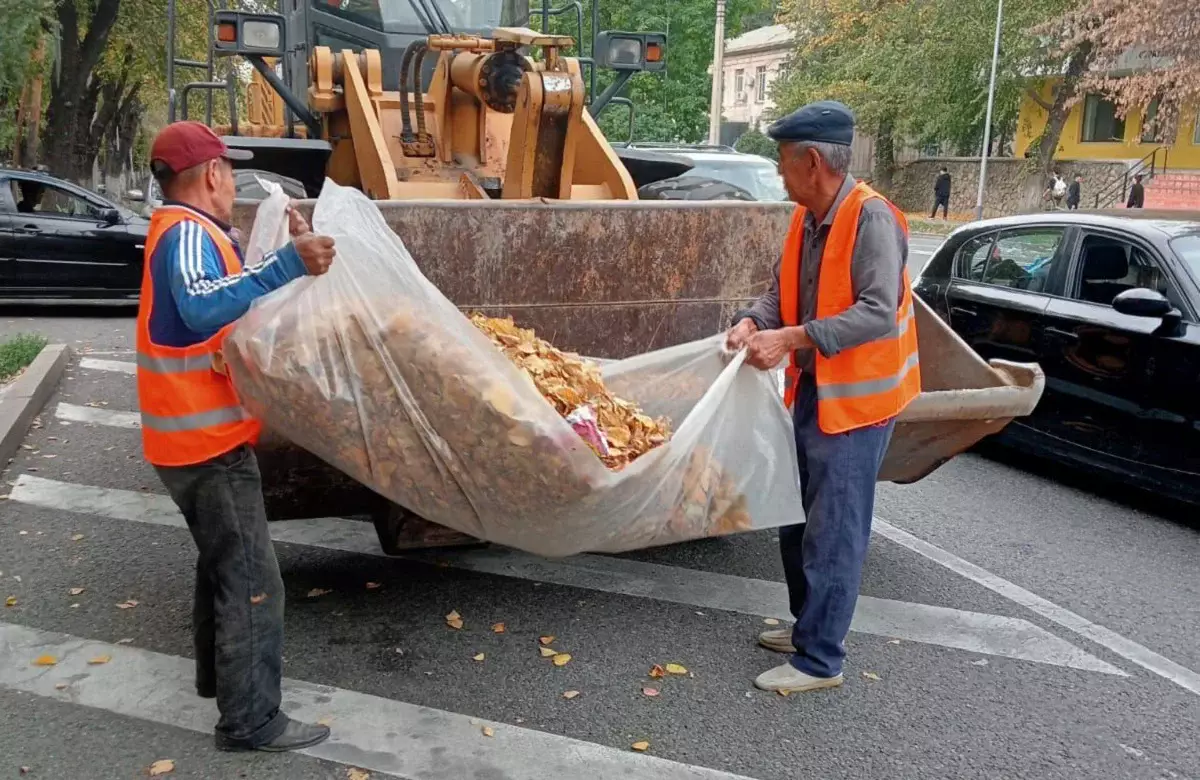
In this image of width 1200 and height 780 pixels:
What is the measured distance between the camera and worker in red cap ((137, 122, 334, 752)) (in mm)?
2977

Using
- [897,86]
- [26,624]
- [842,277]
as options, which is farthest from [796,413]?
[897,86]

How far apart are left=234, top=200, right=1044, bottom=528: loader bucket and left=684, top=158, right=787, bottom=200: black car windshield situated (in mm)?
8758

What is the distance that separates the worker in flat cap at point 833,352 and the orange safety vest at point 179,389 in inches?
66.4

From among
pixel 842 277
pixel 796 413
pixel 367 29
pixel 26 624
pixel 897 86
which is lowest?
pixel 26 624

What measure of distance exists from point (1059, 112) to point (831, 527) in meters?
32.4

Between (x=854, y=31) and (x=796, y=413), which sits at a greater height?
(x=854, y=31)

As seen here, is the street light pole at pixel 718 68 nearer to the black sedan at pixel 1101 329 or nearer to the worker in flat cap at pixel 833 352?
the black sedan at pixel 1101 329

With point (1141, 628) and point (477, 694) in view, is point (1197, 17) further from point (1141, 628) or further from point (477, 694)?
point (477, 694)

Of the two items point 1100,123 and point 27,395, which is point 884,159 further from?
point 27,395

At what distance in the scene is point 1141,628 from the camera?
430 cm

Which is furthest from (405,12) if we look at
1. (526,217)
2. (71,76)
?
(71,76)

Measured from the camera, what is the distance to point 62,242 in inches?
463

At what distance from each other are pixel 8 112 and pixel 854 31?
25687 mm

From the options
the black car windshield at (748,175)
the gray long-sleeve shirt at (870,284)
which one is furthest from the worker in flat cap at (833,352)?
the black car windshield at (748,175)
